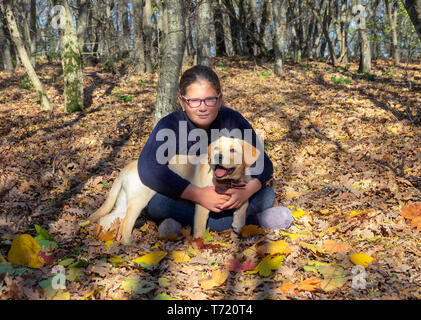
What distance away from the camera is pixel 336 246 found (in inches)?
117

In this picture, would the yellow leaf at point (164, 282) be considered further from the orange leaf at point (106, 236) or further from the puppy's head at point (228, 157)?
the puppy's head at point (228, 157)

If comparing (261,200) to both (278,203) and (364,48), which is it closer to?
(278,203)

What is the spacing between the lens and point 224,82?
1279cm

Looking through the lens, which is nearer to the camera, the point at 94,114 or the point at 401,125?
the point at 401,125

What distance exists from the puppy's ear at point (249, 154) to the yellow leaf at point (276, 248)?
2.59 ft

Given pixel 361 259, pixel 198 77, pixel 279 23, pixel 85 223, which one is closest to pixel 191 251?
pixel 85 223

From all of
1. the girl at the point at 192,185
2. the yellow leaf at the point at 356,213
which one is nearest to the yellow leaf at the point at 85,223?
the girl at the point at 192,185

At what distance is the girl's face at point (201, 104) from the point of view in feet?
10.2

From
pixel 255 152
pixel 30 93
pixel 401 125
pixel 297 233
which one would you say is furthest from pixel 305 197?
pixel 30 93

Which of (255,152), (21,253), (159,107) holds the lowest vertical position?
(21,253)

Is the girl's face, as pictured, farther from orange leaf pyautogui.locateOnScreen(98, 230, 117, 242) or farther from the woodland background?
orange leaf pyautogui.locateOnScreen(98, 230, 117, 242)

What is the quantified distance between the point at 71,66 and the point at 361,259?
28.5 ft

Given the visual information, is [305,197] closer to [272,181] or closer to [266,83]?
[272,181]

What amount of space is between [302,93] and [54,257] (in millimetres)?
8880
